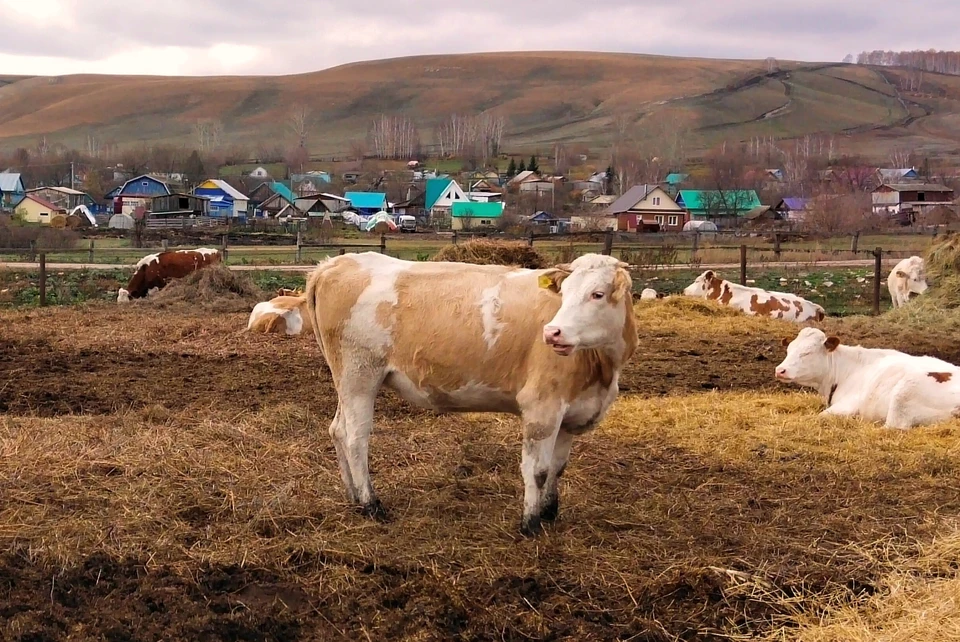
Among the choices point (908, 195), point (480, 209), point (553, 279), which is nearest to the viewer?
point (553, 279)

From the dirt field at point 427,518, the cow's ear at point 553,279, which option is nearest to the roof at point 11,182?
the dirt field at point 427,518

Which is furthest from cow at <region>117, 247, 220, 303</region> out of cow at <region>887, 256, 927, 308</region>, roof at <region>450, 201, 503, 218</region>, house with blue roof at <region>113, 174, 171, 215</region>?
house with blue roof at <region>113, 174, 171, 215</region>

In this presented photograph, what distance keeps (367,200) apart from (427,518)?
3726 inches

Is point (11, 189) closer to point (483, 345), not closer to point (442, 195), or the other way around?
point (442, 195)

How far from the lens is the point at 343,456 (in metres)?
6.20

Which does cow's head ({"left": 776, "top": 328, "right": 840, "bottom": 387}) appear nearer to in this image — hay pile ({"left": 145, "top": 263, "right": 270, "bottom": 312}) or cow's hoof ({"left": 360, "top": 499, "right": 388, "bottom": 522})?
cow's hoof ({"left": 360, "top": 499, "right": 388, "bottom": 522})

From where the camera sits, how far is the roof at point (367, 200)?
3841 inches

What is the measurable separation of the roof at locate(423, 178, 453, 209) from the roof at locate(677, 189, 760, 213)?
86.5ft

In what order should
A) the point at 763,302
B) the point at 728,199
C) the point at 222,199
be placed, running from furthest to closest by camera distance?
the point at 222,199 < the point at 728,199 < the point at 763,302

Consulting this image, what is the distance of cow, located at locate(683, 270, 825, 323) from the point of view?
1719 cm

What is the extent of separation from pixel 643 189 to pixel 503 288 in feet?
261

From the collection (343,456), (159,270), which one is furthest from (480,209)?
(343,456)

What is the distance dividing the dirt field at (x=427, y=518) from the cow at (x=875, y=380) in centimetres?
33

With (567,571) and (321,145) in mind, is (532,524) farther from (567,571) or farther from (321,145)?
(321,145)
